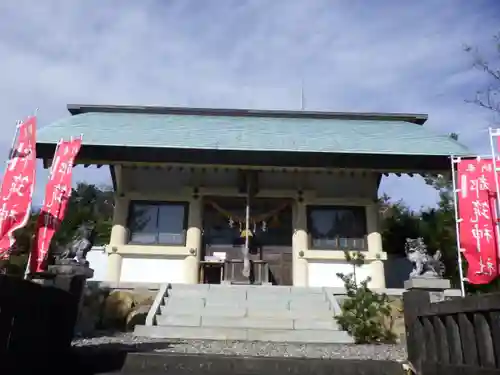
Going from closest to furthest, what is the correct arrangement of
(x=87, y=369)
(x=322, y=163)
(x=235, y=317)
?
1. (x=87, y=369)
2. (x=235, y=317)
3. (x=322, y=163)

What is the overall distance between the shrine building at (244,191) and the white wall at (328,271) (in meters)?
0.03

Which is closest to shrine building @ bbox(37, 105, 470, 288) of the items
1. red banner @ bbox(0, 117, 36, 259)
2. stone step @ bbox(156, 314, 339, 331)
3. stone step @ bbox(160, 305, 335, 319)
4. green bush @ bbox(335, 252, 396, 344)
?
stone step @ bbox(160, 305, 335, 319)

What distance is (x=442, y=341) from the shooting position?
4.16 metres

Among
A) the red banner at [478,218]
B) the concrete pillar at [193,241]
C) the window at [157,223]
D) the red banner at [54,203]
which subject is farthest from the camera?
the window at [157,223]

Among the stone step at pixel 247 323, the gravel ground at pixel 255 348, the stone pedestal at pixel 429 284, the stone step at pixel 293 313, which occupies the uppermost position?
the stone pedestal at pixel 429 284

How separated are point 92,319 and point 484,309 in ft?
28.4

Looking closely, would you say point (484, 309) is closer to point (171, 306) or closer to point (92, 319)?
point (171, 306)

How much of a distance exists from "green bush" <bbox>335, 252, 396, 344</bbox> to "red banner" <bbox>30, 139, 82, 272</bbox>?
19.4 ft

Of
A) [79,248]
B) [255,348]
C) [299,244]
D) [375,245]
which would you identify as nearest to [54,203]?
[79,248]

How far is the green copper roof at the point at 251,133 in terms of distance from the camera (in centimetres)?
1217

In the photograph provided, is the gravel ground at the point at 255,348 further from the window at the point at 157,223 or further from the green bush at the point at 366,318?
the window at the point at 157,223

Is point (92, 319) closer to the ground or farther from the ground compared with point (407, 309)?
closer to the ground

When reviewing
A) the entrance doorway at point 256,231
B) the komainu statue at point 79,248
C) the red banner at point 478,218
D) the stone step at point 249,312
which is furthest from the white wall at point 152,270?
the red banner at point 478,218

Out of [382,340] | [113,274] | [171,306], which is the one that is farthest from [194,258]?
[382,340]
